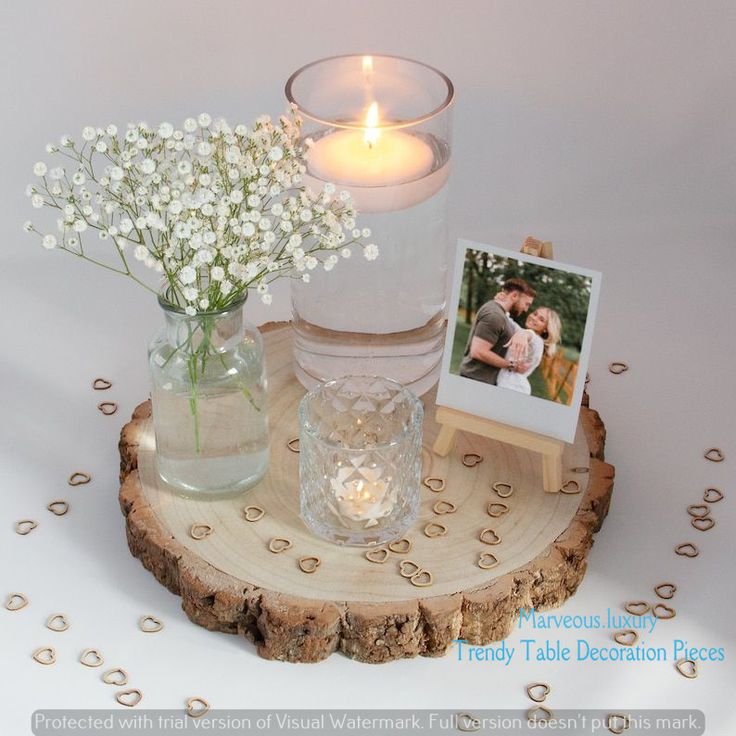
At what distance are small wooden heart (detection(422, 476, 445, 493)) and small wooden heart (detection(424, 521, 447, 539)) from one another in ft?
0.23

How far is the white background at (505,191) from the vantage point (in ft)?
6.75

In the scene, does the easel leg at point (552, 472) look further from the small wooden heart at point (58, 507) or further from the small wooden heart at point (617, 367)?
the small wooden heart at point (58, 507)

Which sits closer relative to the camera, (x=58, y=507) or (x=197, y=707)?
(x=197, y=707)

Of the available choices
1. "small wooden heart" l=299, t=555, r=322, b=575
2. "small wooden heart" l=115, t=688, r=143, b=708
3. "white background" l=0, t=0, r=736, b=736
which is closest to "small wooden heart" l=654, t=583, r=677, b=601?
"white background" l=0, t=0, r=736, b=736

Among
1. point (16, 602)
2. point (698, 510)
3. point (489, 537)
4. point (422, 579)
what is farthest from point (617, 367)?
point (16, 602)

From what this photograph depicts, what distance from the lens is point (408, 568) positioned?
182 centimetres

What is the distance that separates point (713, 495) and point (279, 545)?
64cm

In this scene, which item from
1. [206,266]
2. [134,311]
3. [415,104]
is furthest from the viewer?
[134,311]

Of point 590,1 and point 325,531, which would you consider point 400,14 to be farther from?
point 325,531

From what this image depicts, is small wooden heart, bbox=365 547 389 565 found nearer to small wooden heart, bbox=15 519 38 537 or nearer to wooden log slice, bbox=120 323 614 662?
wooden log slice, bbox=120 323 614 662

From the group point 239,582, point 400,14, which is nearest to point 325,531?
point 239,582

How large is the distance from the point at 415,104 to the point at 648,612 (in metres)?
0.77

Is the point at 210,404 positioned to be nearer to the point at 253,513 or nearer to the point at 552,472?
the point at 253,513

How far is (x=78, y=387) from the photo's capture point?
2.27m
